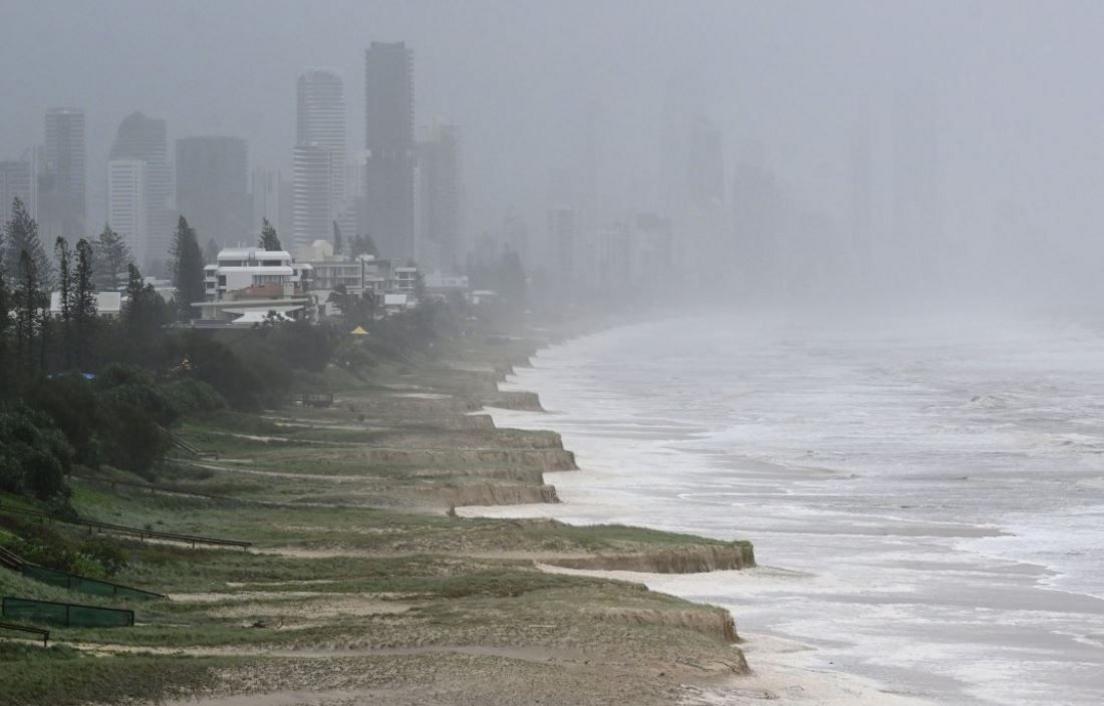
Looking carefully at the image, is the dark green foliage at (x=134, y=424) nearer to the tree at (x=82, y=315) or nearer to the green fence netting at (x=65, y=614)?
the green fence netting at (x=65, y=614)

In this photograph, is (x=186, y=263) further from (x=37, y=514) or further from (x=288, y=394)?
(x=37, y=514)

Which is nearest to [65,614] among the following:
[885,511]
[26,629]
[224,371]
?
[26,629]

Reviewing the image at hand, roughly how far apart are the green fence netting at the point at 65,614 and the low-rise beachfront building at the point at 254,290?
103 meters

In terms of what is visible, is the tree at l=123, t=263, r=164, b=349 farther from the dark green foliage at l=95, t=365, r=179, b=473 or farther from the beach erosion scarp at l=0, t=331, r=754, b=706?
the beach erosion scarp at l=0, t=331, r=754, b=706

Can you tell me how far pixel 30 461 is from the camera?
4128 cm

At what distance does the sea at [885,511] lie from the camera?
106 ft

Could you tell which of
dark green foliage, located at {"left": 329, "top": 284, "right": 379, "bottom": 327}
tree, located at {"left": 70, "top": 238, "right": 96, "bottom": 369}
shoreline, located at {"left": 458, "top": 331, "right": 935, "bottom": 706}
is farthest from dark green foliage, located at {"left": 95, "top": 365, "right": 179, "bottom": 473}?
dark green foliage, located at {"left": 329, "top": 284, "right": 379, "bottom": 327}

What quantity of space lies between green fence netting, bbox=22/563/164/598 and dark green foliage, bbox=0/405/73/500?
9728 millimetres

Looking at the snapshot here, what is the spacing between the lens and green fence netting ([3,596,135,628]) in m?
27.3

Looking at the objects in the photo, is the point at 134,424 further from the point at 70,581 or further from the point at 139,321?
the point at 139,321

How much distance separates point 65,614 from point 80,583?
10.6ft

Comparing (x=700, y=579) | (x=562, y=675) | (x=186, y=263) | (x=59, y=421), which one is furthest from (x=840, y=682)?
(x=186, y=263)

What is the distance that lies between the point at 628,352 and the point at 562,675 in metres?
166

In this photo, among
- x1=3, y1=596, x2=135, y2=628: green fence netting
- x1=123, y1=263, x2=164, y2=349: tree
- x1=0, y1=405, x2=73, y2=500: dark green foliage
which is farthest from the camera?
x1=123, y1=263, x2=164, y2=349: tree
